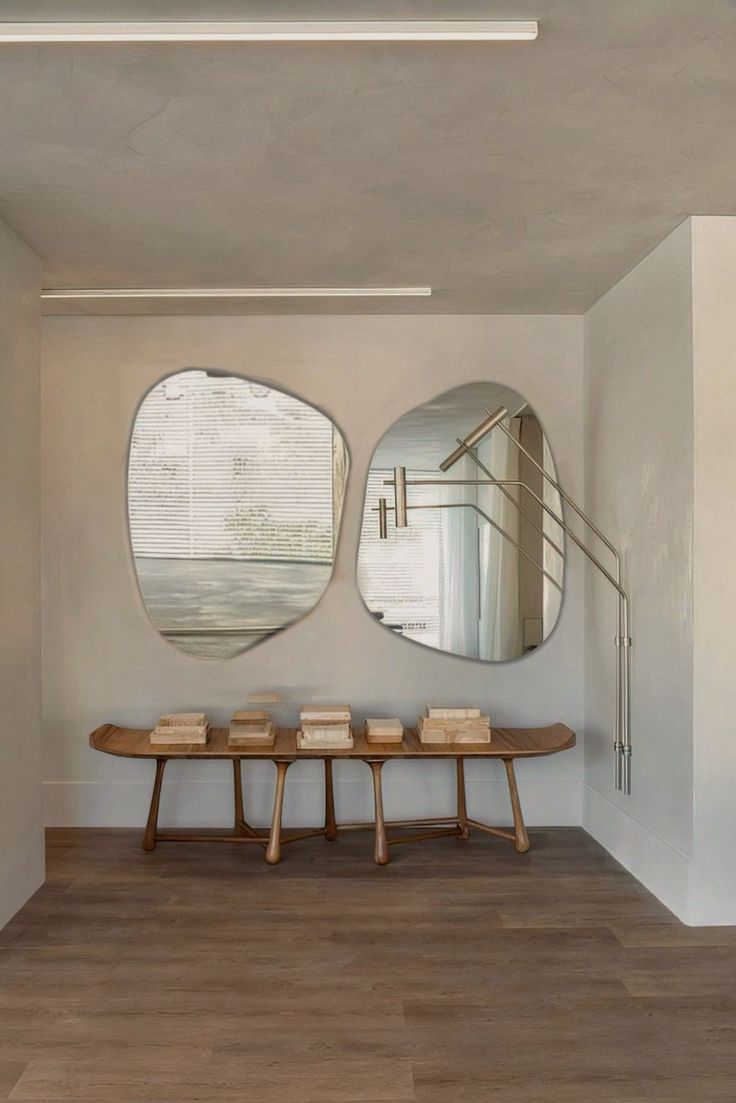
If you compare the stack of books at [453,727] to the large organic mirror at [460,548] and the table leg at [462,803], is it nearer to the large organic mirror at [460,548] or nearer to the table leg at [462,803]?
the table leg at [462,803]

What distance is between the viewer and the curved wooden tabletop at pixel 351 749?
430 centimetres

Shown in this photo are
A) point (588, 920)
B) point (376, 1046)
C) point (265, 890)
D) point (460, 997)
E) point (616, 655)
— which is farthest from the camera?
point (616, 655)

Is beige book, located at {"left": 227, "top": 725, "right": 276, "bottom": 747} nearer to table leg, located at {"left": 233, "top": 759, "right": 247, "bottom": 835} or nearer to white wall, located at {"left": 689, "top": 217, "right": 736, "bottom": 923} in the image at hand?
table leg, located at {"left": 233, "top": 759, "right": 247, "bottom": 835}

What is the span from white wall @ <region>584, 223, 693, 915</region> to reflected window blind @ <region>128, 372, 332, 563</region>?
139 cm

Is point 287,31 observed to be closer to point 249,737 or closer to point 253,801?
point 249,737

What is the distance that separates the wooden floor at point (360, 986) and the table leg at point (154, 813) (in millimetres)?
121

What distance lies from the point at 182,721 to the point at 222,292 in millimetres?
1957

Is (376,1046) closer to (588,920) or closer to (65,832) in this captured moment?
(588,920)

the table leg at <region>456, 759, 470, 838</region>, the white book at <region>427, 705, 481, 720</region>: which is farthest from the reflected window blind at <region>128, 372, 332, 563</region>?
the table leg at <region>456, 759, 470, 838</region>

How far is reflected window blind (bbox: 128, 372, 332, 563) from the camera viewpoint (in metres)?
5.00

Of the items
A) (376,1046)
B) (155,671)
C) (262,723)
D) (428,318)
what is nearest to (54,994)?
(376,1046)

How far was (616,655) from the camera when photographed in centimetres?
447

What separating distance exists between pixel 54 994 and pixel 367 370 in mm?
3152

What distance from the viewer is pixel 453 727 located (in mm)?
4492
